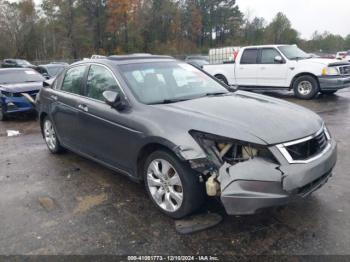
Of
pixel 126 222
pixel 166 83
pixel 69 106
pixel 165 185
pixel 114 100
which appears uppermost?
pixel 166 83

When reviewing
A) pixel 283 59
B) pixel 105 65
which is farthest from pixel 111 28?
pixel 105 65

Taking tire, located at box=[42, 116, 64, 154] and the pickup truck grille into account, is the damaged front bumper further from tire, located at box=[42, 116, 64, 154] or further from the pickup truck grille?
the pickup truck grille

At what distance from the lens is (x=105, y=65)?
4500 millimetres

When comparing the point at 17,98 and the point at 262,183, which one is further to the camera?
the point at 17,98

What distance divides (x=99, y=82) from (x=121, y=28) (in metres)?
53.2

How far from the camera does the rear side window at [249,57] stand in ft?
39.3

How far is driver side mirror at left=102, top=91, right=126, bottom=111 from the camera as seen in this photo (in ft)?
12.8

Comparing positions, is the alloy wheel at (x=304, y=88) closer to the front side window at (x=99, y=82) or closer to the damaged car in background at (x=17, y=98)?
the damaged car in background at (x=17, y=98)

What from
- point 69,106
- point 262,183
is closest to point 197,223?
point 262,183

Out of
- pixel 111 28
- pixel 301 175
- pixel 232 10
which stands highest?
pixel 232 10

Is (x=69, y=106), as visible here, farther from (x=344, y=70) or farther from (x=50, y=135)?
(x=344, y=70)

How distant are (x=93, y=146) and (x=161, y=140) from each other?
147cm

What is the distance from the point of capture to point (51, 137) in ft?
19.5

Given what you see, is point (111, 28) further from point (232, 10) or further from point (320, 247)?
point (320, 247)
